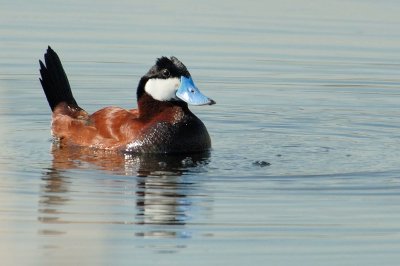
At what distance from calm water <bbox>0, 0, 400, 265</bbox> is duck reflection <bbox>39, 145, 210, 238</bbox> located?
2cm

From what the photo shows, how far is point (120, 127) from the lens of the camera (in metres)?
11.0

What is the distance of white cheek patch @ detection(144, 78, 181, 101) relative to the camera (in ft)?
36.2

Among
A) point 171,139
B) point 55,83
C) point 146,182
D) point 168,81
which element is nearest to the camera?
point 146,182

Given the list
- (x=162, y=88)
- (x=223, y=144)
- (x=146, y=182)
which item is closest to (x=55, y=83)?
(x=162, y=88)

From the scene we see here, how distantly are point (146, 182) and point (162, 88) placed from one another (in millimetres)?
1917

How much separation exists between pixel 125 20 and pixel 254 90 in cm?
420

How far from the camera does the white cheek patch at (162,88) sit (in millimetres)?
11023

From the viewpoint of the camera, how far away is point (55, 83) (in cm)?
1188

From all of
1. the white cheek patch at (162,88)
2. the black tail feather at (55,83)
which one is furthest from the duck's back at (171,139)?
the black tail feather at (55,83)

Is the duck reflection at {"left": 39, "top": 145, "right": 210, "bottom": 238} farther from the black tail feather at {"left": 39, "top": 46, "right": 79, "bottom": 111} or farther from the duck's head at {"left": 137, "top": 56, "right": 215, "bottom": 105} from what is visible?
the black tail feather at {"left": 39, "top": 46, "right": 79, "bottom": 111}

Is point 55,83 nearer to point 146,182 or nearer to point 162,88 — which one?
point 162,88

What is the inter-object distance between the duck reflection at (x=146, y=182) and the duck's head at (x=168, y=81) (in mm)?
598

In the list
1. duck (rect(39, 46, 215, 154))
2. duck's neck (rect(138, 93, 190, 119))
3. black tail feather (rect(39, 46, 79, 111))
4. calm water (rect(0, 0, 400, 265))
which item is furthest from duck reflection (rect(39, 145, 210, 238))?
black tail feather (rect(39, 46, 79, 111))

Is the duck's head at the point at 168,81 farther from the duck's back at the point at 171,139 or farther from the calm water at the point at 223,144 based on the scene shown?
the calm water at the point at 223,144
